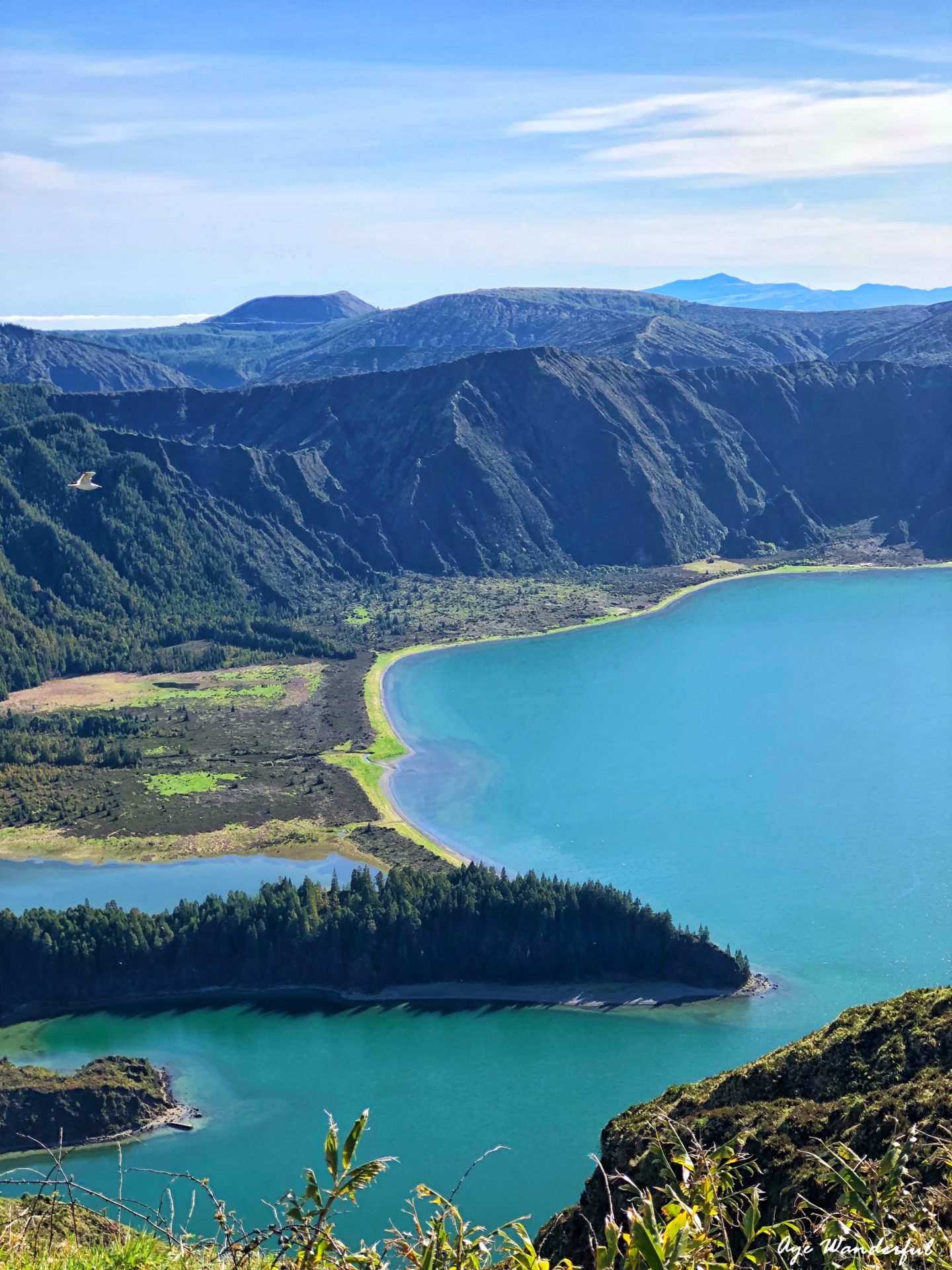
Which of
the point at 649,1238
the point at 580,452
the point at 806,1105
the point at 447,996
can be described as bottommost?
the point at 447,996

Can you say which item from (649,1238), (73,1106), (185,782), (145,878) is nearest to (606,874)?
(145,878)

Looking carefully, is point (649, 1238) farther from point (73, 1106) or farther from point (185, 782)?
point (185, 782)

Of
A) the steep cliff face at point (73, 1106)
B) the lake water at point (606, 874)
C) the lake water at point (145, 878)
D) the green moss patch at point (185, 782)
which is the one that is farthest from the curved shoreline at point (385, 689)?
the steep cliff face at point (73, 1106)

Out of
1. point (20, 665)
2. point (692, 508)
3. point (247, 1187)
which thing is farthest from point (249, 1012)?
point (692, 508)

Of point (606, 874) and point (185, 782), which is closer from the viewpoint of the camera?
point (606, 874)

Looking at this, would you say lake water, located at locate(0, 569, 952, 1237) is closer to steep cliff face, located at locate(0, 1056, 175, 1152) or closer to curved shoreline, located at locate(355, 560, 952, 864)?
steep cliff face, located at locate(0, 1056, 175, 1152)
